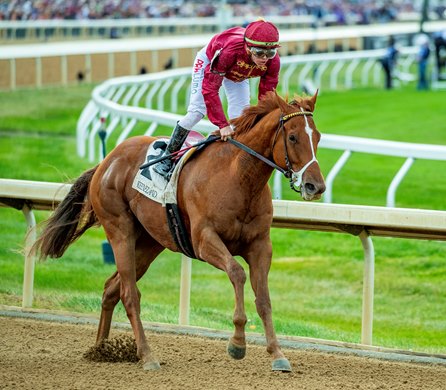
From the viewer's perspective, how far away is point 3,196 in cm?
834

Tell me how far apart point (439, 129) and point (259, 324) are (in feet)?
42.0

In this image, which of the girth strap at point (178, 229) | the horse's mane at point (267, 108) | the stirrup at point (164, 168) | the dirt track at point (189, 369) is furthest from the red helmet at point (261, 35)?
the dirt track at point (189, 369)

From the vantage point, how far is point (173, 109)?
21734 mm

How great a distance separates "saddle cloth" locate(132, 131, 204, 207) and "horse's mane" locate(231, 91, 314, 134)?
1.13 ft

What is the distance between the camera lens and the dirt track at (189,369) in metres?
6.15

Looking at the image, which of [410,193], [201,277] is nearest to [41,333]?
[201,277]

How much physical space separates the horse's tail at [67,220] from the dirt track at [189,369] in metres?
0.53

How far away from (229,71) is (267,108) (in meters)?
0.42

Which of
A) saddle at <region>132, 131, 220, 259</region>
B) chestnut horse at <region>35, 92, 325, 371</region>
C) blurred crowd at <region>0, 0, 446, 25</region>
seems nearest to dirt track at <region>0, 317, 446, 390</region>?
chestnut horse at <region>35, 92, 325, 371</region>

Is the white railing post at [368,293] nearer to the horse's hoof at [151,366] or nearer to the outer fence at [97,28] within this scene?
the horse's hoof at [151,366]

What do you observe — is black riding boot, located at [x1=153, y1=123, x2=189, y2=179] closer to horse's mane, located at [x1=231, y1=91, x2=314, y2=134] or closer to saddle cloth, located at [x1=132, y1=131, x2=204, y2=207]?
saddle cloth, located at [x1=132, y1=131, x2=204, y2=207]

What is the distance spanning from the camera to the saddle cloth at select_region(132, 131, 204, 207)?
6805 millimetres

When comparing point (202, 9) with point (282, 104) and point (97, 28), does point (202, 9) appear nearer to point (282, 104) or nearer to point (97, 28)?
point (97, 28)

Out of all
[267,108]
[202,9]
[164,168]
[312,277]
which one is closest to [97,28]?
[202,9]
